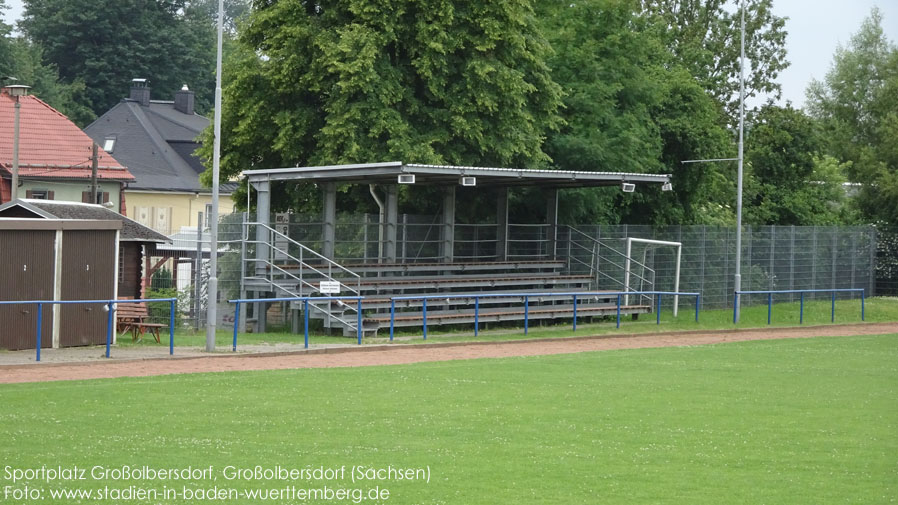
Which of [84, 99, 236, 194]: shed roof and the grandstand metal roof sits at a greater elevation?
[84, 99, 236, 194]: shed roof

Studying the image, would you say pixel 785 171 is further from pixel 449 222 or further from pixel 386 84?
pixel 386 84

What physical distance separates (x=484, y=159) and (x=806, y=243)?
15239 mm

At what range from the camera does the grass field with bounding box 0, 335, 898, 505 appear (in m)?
11.2

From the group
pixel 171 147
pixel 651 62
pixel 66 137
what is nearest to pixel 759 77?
pixel 651 62

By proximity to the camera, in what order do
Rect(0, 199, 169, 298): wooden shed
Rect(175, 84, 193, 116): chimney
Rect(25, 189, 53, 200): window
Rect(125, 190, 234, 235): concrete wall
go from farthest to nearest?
1. Rect(175, 84, 193, 116): chimney
2. Rect(125, 190, 234, 235): concrete wall
3. Rect(25, 189, 53, 200): window
4. Rect(0, 199, 169, 298): wooden shed

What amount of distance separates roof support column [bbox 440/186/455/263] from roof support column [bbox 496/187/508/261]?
7.99ft

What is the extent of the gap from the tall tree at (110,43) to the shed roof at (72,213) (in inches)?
2200

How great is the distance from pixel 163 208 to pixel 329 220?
34159mm

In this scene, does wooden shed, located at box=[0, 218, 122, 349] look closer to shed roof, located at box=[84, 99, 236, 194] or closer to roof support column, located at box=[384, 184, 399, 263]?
roof support column, located at box=[384, 184, 399, 263]

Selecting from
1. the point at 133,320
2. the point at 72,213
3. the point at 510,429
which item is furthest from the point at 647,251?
the point at 510,429

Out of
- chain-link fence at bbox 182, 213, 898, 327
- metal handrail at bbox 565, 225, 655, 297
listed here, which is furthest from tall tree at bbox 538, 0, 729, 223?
chain-link fence at bbox 182, 213, 898, 327

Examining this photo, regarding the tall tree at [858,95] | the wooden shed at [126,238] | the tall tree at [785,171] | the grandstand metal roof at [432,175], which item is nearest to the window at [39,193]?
the wooden shed at [126,238]

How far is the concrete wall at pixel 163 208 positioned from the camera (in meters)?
62.8

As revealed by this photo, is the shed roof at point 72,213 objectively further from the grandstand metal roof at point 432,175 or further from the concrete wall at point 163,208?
the concrete wall at point 163,208
